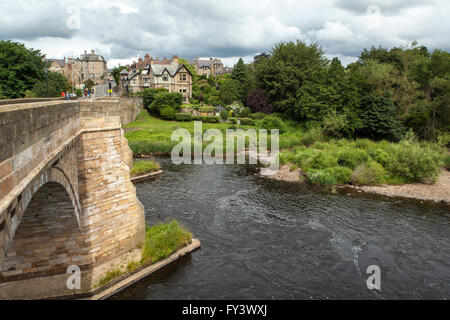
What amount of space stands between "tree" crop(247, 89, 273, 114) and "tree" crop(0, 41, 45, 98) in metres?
33.9

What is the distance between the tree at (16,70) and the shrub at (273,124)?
106 ft

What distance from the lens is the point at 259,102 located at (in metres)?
57.7

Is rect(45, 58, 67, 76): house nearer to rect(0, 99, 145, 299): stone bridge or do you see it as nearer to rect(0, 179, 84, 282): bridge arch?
rect(0, 99, 145, 299): stone bridge

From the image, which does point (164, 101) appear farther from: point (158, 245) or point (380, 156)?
point (158, 245)

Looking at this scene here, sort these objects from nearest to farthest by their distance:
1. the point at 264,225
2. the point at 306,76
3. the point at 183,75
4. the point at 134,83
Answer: the point at 264,225, the point at 306,76, the point at 183,75, the point at 134,83

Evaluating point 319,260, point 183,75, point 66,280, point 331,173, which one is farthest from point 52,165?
point 183,75

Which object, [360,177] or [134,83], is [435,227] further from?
[134,83]

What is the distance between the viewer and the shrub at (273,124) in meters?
48.4

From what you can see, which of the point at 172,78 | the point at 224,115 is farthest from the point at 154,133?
the point at 172,78

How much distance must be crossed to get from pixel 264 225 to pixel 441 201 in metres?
15.2

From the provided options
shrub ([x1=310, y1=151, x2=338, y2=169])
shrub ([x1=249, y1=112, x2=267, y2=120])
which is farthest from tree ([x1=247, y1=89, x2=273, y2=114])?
shrub ([x1=310, y1=151, x2=338, y2=169])

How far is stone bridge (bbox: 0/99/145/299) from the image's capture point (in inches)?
380

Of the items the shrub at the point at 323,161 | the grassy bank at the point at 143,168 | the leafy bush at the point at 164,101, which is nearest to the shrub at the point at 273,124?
the shrub at the point at 323,161
